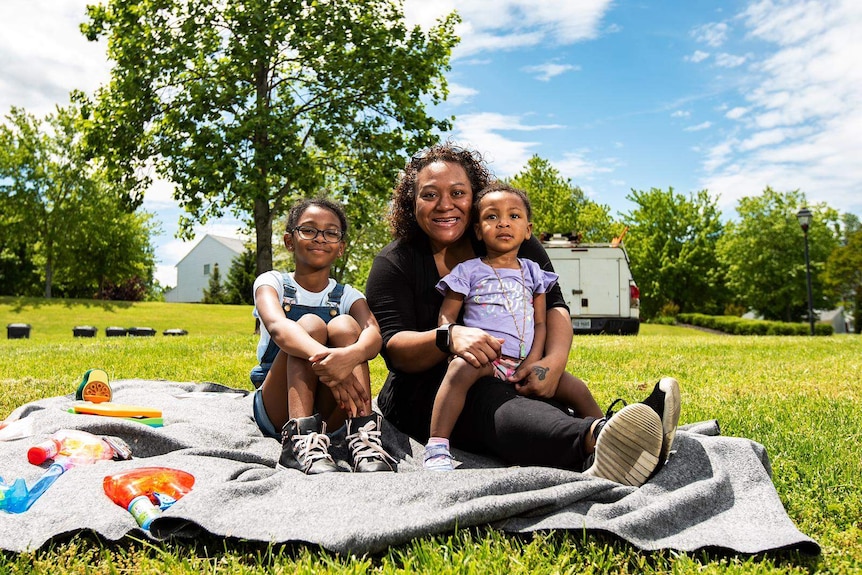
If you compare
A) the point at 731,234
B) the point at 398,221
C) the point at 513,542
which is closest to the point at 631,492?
the point at 513,542

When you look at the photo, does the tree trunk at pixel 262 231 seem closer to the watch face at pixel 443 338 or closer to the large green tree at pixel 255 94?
the large green tree at pixel 255 94

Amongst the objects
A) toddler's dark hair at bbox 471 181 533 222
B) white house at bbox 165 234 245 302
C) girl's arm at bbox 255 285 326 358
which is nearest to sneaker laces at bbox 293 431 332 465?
girl's arm at bbox 255 285 326 358

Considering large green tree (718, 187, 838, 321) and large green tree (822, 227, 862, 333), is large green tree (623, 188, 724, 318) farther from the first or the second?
large green tree (822, 227, 862, 333)

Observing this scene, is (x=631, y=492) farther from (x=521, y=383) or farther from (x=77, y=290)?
(x=77, y=290)

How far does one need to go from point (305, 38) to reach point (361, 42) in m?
1.37

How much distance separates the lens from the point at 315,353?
316 cm

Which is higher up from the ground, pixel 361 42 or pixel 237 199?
pixel 361 42

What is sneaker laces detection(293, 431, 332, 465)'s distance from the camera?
3.01 metres

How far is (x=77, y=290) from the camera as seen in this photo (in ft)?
151

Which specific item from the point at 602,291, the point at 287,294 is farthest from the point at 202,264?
the point at 287,294

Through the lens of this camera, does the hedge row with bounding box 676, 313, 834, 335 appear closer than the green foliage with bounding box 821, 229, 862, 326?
Yes

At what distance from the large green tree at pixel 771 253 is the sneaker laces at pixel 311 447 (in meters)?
43.3

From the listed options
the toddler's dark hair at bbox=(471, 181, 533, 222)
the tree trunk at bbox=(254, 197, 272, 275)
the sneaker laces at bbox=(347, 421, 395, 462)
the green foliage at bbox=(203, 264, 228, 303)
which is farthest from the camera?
the green foliage at bbox=(203, 264, 228, 303)

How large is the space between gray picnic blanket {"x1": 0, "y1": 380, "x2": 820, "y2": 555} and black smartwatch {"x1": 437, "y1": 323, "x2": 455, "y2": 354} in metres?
0.69
